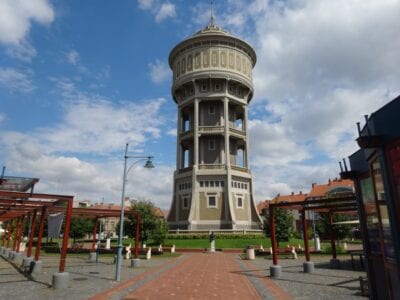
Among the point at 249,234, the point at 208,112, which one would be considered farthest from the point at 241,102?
the point at 249,234

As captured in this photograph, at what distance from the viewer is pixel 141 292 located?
12.6 metres

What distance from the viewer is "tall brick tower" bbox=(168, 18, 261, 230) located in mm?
50594

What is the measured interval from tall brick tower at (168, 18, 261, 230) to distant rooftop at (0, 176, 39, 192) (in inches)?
1422

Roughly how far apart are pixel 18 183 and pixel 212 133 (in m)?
41.3

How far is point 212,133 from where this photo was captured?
178 feet

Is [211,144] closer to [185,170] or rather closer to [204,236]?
[185,170]

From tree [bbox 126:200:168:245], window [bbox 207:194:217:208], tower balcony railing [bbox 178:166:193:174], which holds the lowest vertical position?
tree [bbox 126:200:168:245]

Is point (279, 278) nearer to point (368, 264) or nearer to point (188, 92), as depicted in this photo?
point (368, 264)

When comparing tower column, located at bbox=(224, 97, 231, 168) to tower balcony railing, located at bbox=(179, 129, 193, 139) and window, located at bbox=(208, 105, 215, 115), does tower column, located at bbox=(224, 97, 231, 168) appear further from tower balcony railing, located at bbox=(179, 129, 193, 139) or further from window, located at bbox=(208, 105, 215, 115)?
tower balcony railing, located at bbox=(179, 129, 193, 139)

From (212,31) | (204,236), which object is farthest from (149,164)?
(212,31)

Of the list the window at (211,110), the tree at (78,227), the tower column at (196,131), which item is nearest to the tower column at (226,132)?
the window at (211,110)

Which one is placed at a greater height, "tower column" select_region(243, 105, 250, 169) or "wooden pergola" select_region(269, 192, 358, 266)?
"tower column" select_region(243, 105, 250, 169)

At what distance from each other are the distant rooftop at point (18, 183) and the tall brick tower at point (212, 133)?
118ft

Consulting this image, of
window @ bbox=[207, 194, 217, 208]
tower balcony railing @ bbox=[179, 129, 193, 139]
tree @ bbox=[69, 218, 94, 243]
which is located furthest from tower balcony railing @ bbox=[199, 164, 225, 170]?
tree @ bbox=[69, 218, 94, 243]
